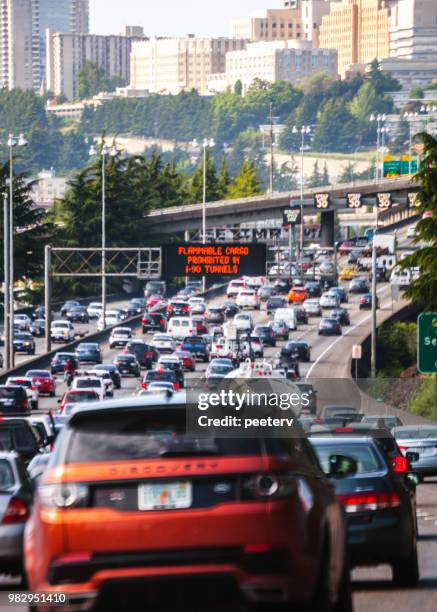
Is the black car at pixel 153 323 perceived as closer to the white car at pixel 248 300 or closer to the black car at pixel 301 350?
the black car at pixel 301 350

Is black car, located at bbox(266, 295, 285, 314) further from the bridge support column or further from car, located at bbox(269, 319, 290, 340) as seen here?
car, located at bbox(269, 319, 290, 340)

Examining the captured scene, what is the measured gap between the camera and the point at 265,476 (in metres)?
10.8

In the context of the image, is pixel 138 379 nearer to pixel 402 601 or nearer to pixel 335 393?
pixel 335 393

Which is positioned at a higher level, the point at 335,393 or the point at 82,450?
the point at 82,450

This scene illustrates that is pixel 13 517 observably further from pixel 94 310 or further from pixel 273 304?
pixel 273 304

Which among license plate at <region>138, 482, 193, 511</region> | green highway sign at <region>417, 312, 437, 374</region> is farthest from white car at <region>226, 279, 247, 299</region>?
license plate at <region>138, 482, 193, 511</region>

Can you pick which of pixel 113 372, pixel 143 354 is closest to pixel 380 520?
pixel 113 372

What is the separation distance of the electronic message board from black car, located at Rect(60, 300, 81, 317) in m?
30.4

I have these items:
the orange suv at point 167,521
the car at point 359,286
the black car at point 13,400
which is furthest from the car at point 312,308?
the orange suv at point 167,521

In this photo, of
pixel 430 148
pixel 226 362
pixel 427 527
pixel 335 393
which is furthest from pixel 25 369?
pixel 427 527

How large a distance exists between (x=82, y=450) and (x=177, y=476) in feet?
1.89

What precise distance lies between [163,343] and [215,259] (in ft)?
30.3

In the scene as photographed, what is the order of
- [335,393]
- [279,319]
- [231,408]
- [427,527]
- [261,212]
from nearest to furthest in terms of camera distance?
[231,408], [427,527], [335,393], [279,319], [261,212]

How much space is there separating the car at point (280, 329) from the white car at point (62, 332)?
11.1 meters
